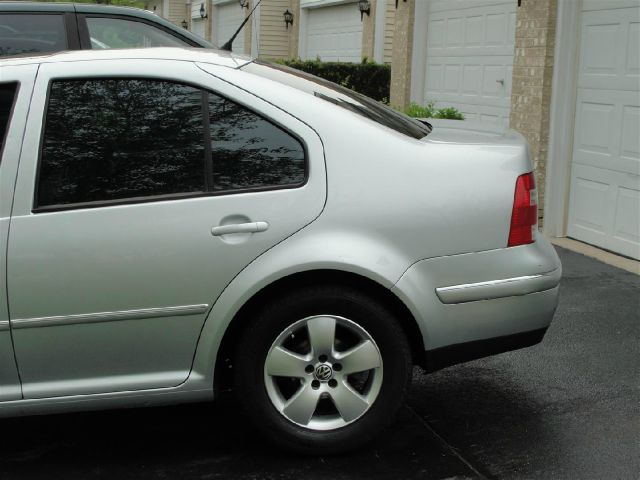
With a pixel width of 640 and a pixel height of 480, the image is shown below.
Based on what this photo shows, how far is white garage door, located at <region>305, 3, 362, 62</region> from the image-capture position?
15.9 m

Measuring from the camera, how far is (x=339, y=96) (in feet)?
13.7

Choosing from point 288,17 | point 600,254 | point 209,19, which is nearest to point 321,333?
point 600,254

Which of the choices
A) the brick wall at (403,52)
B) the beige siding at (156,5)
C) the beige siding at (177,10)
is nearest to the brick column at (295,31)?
the brick wall at (403,52)

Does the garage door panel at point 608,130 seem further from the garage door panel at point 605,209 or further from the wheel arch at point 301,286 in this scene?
the wheel arch at point 301,286

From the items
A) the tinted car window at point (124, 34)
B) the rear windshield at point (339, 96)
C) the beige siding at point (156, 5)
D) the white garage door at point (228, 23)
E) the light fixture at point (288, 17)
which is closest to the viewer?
the rear windshield at point (339, 96)

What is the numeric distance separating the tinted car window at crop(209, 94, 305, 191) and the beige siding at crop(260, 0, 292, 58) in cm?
1652

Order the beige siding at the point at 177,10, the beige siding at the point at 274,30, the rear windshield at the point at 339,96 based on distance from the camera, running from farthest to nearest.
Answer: the beige siding at the point at 177,10
the beige siding at the point at 274,30
the rear windshield at the point at 339,96

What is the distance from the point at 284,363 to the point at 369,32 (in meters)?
12.0

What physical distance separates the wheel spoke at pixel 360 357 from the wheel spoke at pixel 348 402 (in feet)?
0.26

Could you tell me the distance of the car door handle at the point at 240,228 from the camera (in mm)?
3639

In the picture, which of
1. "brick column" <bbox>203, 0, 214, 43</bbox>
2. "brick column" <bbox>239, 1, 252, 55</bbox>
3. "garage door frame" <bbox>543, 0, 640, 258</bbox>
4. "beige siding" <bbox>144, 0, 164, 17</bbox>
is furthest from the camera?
"beige siding" <bbox>144, 0, 164, 17</bbox>

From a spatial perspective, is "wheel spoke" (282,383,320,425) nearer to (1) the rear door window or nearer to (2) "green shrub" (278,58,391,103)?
(1) the rear door window

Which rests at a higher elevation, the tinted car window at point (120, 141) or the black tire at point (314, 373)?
the tinted car window at point (120, 141)

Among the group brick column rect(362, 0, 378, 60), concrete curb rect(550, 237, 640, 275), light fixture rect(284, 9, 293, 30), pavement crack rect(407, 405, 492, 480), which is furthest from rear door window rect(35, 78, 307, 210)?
light fixture rect(284, 9, 293, 30)
